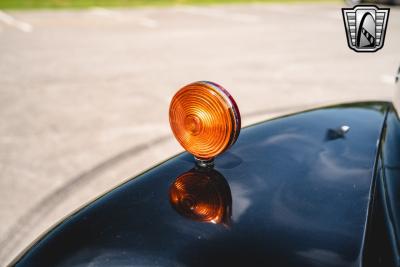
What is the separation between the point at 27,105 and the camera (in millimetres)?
4816

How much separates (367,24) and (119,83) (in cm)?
413

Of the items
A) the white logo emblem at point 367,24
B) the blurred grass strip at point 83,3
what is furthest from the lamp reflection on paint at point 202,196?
the blurred grass strip at point 83,3

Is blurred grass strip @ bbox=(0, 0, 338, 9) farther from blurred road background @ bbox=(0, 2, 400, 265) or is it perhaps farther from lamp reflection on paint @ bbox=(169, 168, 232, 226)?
lamp reflection on paint @ bbox=(169, 168, 232, 226)

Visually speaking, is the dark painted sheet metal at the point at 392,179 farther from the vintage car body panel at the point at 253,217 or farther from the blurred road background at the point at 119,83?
the blurred road background at the point at 119,83

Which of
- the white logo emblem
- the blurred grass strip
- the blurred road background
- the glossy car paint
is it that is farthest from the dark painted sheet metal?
the blurred grass strip

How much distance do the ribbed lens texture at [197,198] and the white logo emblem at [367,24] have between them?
1.27 metres

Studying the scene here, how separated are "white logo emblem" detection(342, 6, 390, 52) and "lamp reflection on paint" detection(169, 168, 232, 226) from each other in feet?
4.06

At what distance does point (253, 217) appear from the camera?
130 centimetres

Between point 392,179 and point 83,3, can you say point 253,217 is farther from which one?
point 83,3

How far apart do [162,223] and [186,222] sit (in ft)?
0.26

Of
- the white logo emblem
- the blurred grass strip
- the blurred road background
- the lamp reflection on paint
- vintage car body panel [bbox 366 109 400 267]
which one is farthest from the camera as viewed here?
the blurred grass strip

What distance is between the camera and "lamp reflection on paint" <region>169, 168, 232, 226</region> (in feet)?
4.32

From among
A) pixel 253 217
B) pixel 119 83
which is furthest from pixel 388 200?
pixel 119 83

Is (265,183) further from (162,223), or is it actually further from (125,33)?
(125,33)
